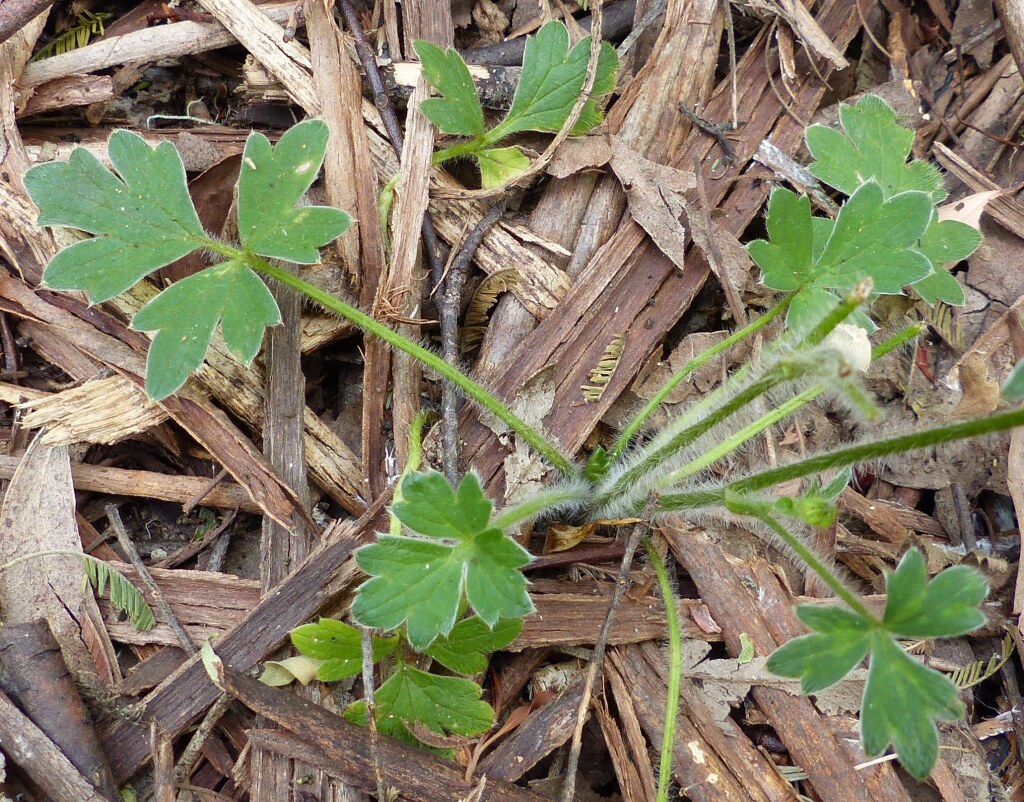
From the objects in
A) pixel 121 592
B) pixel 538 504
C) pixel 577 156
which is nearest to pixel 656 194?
pixel 577 156

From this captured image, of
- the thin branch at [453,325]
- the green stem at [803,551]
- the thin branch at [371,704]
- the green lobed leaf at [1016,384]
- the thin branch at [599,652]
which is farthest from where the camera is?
the thin branch at [453,325]

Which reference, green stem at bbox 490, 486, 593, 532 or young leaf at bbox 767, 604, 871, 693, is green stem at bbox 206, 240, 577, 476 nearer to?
green stem at bbox 490, 486, 593, 532

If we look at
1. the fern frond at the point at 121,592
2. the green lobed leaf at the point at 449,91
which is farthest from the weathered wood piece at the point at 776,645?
the fern frond at the point at 121,592

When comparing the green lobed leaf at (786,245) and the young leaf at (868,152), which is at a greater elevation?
the young leaf at (868,152)

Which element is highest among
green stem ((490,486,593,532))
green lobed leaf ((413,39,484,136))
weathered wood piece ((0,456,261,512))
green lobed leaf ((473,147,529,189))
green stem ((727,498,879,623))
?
green lobed leaf ((413,39,484,136))

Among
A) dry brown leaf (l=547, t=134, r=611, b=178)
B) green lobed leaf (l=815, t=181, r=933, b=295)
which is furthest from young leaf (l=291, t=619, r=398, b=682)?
green lobed leaf (l=815, t=181, r=933, b=295)

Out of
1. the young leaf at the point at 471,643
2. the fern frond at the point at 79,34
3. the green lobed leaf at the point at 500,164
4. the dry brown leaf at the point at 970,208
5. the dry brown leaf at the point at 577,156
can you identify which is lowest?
the young leaf at the point at 471,643

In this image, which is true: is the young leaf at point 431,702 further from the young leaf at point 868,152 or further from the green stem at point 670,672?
the young leaf at point 868,152
